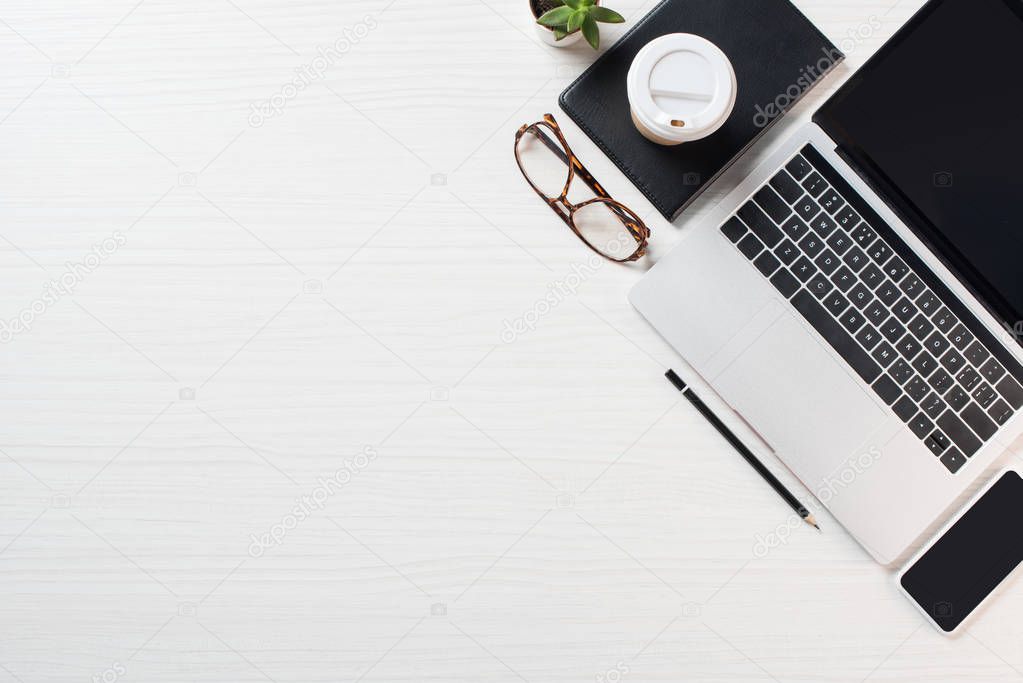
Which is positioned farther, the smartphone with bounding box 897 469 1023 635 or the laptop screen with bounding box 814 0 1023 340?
the smartphone with bounding box 897 469 1023 635

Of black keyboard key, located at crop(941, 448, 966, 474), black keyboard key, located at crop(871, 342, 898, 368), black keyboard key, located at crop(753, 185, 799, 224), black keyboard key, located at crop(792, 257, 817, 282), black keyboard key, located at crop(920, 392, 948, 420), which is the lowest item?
black keyboard key, located at crop(941, 448, 966, 474)

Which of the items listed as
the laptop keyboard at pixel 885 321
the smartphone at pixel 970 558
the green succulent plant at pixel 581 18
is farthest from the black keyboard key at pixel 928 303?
the green succulent plant at pixel 581 18

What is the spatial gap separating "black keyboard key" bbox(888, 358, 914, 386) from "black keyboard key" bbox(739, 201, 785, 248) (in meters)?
0.19

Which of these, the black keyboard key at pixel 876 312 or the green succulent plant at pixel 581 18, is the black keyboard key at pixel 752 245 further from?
the green succulent plant at pixel 581 18

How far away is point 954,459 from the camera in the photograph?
850mm

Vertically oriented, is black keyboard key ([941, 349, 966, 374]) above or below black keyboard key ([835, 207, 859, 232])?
below

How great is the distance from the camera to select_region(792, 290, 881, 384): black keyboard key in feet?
2.77

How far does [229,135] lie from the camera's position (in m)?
0.92

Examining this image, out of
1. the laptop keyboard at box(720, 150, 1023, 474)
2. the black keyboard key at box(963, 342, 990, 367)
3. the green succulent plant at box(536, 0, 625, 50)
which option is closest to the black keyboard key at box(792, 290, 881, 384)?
the laptop keyboard at box(720, 150, 1023, 474)

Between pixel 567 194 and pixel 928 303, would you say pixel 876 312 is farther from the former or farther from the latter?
pixel 567 194

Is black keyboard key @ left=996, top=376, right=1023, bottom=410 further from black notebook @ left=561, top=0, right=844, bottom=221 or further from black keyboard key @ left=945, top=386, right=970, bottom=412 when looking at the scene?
black notebook @ left=561, top=0, right=844, bottom=221

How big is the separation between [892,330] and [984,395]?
126 millimetres

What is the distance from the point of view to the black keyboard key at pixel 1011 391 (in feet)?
2.78

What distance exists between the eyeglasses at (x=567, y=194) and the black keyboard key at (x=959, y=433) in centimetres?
38
